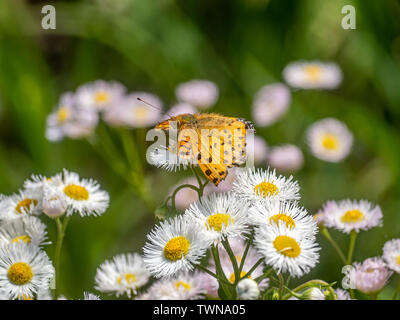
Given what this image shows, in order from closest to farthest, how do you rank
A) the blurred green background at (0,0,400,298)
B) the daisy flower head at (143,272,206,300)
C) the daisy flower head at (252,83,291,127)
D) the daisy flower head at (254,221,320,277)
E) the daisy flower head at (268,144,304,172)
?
the daisy flower head at (254,221,320,277) → the daisy flower head at (143,272,206,300) → the daisy flower head at (268,144,304,172) → the daisy flower head at (252,83,291,127) → the blurred green background at (0,0,400,298)

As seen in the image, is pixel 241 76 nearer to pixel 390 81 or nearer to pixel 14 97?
pixel 390 81

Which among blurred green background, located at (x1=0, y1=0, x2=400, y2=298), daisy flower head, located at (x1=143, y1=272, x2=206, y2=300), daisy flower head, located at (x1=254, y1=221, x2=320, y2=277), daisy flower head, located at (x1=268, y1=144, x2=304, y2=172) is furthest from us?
blurred green background, located at (x1=0, y1=0, x2=400, y2=298)

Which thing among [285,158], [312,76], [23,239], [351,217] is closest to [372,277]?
[351,217]

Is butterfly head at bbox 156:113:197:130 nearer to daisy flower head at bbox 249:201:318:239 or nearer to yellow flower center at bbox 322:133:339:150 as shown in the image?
daisy flower head at bbox 249:201:318:239

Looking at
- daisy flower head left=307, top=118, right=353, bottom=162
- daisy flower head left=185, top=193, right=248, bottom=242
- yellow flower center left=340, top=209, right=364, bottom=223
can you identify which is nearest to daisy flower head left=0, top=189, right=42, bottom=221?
daisy flower head left=185, top=193, right=248, bottom=242

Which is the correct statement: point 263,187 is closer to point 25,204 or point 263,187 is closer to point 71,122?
point 25,204
